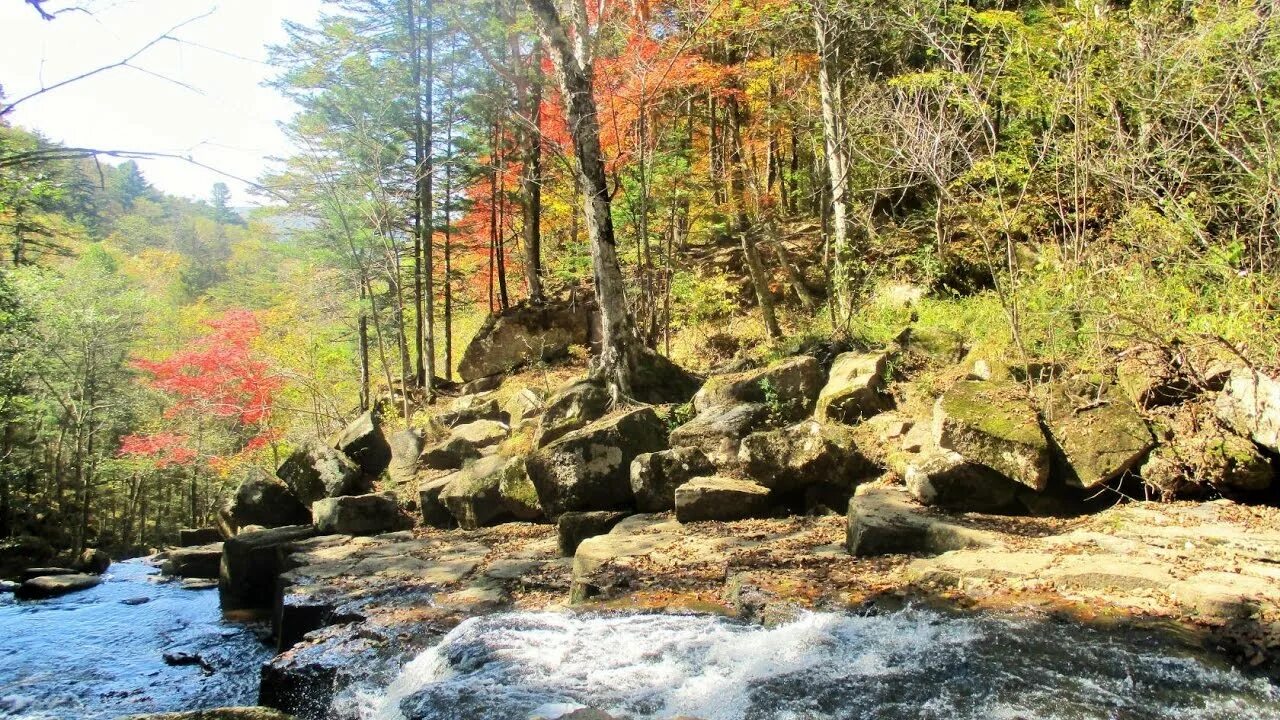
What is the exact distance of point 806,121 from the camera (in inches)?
582

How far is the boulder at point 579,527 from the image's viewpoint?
7.80m

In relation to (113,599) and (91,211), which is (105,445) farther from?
(113,599)

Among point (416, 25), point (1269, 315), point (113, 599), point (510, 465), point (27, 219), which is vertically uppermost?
point (416, 25)

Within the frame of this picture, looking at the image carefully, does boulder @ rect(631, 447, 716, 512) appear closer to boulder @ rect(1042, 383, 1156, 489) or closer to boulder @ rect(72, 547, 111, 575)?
boulder @ rect(1042, 383, 1156, 489)

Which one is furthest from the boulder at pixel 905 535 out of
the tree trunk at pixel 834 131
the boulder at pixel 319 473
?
the boulder at pixel 319 473

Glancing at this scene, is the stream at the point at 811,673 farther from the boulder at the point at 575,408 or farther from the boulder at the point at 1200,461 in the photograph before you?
the boulder at the point at 575,408

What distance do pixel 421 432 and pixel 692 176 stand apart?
841cm

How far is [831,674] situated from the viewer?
13.1 feet

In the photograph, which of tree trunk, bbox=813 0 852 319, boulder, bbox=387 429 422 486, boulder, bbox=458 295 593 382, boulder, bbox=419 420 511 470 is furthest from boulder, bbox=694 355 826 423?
boulder, bbox=458 295 593 382

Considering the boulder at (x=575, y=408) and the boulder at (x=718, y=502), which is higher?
the boulder at (x=575, y=408)

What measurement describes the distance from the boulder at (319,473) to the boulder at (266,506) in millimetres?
290

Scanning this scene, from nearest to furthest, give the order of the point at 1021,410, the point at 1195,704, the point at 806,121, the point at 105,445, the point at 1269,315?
the point at 1195,704 < the point at 1269,315 < the point at 1021,410 < the point at 806,121 < the point at 105,445

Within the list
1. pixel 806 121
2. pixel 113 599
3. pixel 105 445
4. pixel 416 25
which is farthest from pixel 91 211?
pixel 806 121

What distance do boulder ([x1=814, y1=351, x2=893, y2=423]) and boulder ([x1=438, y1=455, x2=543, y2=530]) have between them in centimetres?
393
